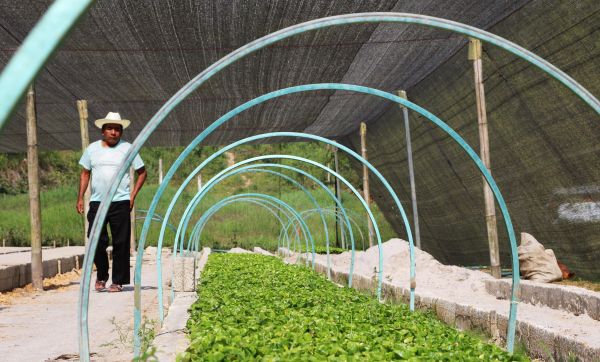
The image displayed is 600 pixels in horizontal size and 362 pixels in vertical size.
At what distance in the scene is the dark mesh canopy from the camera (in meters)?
8.06

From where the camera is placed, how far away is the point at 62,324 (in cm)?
713

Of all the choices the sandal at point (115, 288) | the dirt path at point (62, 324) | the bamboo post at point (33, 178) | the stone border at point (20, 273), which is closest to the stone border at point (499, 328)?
the dirt path at point (62, 324)

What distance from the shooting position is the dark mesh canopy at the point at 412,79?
26.5ft

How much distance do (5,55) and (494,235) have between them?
18.6ft

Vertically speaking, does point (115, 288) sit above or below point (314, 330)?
above

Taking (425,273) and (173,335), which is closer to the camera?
(173,335)

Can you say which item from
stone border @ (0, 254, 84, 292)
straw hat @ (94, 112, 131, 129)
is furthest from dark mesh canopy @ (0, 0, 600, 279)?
stone border @ (0, 254, 84, 292)

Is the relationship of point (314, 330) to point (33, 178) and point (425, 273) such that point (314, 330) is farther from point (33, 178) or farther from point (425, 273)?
point (425, 273)

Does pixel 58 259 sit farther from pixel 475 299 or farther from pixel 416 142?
pixel 475 299

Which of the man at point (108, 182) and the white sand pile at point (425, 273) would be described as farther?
the white sand pile at point (425, 273)

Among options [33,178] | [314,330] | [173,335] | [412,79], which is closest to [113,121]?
[33,178]

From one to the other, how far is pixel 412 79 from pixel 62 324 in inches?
243

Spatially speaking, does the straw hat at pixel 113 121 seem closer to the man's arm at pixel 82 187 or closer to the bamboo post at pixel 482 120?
the man's arm at pixel 82 187

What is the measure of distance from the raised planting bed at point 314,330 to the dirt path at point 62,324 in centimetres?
54
